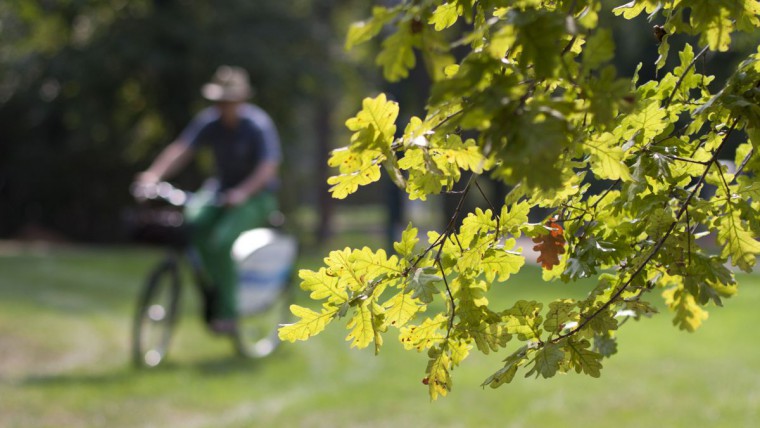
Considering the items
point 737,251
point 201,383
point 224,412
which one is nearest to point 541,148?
point 737,251

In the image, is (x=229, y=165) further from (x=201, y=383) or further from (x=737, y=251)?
(x=737, y=251)

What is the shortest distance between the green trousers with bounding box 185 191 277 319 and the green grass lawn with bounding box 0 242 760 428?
1.69ft

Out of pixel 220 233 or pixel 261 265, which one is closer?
pixel 220 233

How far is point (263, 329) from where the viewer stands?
9852mm

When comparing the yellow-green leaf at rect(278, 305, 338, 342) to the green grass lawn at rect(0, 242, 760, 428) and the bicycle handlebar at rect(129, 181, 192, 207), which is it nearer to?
the green grass lawn at rect(0, 242, 760, 428)

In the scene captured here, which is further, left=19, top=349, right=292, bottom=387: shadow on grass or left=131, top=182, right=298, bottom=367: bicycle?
left=131, top=182, right=298, bottom=367: bicycle

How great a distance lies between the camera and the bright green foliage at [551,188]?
1.66m

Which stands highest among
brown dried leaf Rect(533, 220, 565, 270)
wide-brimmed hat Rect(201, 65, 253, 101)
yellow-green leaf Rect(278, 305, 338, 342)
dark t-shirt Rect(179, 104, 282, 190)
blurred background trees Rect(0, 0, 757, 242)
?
blurred background trees Rect(0, 0, 757, 242)

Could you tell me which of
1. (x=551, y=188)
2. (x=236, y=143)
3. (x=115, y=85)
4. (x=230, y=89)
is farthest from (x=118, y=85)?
(x=551, y=188)

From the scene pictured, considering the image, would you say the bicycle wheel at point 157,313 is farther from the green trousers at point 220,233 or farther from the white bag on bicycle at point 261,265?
the white bag on bicycle at point 261,265

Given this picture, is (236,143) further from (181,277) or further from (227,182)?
(181,277)

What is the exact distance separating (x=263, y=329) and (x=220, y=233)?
7.30ft

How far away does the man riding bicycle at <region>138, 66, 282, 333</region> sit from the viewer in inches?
309

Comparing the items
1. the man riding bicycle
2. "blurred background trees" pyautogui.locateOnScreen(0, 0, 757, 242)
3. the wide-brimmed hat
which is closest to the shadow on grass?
the man riding bicycle
